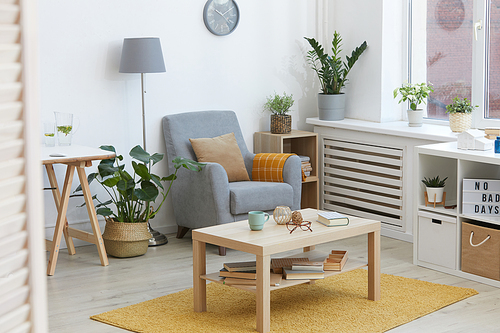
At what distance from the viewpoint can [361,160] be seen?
4.59 metres

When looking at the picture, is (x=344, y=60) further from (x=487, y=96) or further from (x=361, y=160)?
(x=487, y=96)

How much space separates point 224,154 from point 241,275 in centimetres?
159

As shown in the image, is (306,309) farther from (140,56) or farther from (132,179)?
(140,56)

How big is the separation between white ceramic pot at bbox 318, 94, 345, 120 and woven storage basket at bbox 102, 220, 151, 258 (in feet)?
5.89

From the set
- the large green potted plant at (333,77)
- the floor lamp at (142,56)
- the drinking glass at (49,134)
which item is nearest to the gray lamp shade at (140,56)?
the floor lamp at (142,56)

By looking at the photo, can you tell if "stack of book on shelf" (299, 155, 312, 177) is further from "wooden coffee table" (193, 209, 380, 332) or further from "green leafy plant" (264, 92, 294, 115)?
"wooden coffee table" (193, 209, 380, 332)

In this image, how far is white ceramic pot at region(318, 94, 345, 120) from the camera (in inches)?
187

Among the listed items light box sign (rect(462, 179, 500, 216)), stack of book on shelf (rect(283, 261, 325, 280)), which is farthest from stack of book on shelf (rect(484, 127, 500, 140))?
stack of book on shelf (rect(283, 261, 325, 280))

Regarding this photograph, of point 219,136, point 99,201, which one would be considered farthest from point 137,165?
point 219,136

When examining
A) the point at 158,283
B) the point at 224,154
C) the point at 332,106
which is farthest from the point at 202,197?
the point at 332,106

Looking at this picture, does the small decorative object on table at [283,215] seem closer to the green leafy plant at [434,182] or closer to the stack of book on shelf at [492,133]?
the green leafy plant at [434,182]

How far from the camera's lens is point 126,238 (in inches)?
149

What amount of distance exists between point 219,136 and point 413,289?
6.01 feet

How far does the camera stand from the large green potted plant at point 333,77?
4656mm
